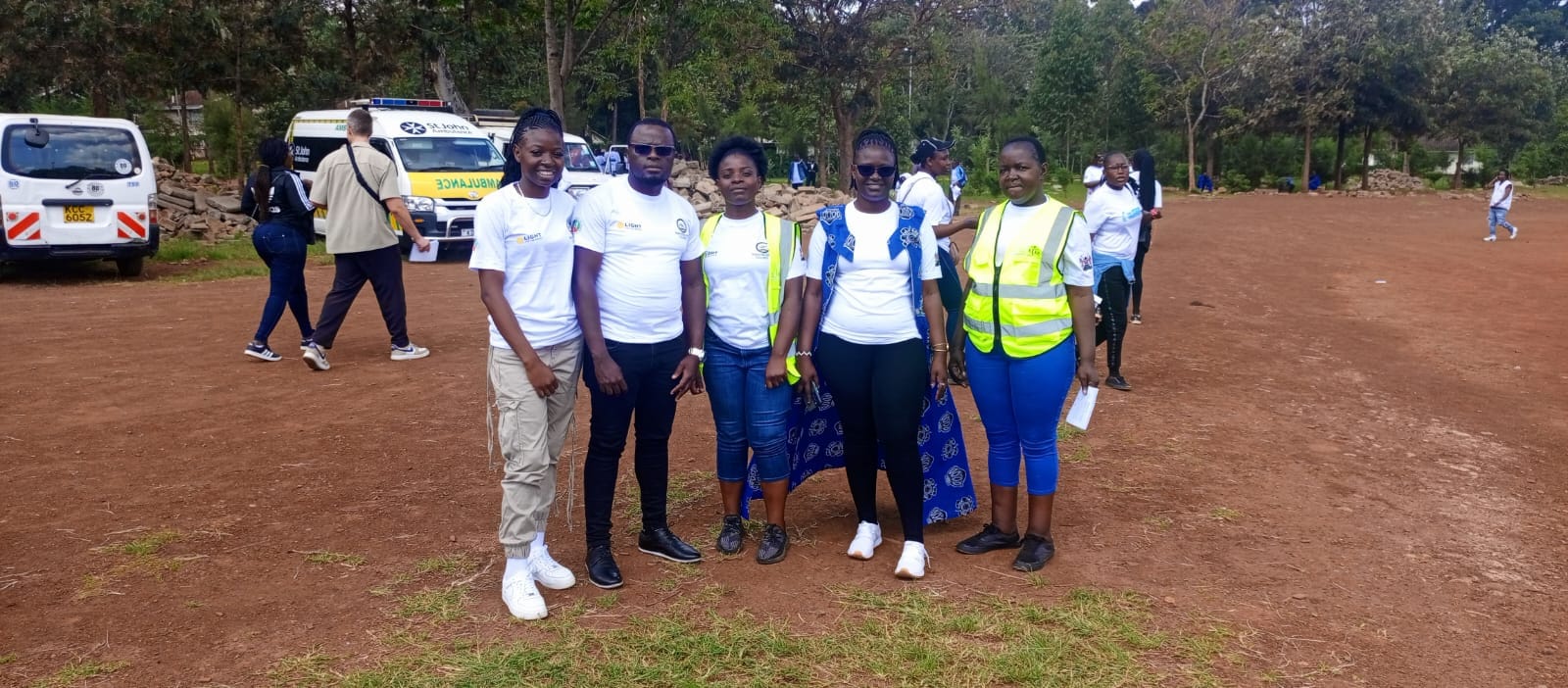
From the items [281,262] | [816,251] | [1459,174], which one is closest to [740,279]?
[816,251]

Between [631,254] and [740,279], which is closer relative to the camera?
[631,254]

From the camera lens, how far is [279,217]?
25.1 feet

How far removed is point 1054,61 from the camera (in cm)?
4616

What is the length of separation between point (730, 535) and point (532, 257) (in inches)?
55.3

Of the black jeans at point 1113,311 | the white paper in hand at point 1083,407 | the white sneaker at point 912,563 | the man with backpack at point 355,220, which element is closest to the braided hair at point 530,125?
the white sneaker at point 912,563

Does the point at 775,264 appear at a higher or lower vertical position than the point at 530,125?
lower

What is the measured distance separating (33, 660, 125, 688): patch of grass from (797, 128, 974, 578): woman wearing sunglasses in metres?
2.39

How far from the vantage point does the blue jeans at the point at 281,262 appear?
761 cm

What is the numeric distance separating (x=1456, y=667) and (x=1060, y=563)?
133cm

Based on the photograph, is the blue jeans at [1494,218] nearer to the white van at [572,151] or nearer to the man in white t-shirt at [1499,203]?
the man in white t-shirt at [1499,203]

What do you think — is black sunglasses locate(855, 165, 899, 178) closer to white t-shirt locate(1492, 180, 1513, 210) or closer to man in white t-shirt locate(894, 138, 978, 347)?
man in white t-shirt locate(894, 138, 978, 347)

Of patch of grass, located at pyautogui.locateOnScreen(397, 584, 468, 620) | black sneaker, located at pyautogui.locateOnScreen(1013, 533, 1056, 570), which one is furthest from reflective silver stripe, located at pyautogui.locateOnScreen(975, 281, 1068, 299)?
patch of grass, located at pyautogui.locateOnScreen(397, 584, 468, 620)

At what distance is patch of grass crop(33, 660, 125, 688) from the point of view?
3283 mm

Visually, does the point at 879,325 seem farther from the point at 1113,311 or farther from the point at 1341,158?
the point at 1341,158
